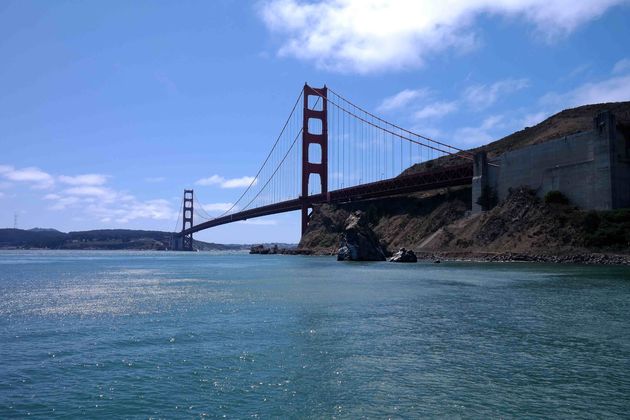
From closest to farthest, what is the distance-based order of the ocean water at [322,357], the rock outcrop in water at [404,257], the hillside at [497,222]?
the ocean water at [322,357] < the hillside at [497,222] < the rock outcrop in water at [404,257]

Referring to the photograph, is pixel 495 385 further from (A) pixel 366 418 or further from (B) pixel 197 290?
(B) pixel 197 290

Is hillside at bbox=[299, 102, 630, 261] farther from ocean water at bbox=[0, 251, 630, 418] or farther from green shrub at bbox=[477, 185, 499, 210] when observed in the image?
ocean water at bbox=[0, 251, 630, 418]

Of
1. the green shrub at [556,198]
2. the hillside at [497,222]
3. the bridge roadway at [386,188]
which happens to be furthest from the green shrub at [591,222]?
the bridge roadway at [386,188]

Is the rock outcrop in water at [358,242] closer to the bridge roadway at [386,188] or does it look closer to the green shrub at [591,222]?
the bridge roadway at [386,188]

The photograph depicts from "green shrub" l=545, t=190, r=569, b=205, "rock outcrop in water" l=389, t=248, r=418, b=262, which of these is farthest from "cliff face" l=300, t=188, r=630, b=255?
"rock outcrop in water" l=389, t=248, r=418, b=262

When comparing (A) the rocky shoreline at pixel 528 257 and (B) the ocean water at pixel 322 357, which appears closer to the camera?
(B) the ocean water at pixel 322 357

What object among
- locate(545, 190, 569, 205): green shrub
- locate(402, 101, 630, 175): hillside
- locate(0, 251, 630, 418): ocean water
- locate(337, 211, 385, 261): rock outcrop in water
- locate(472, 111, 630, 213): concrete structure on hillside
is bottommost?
locate(0, 251, 630, 418): ocean water
